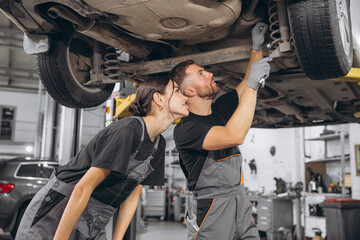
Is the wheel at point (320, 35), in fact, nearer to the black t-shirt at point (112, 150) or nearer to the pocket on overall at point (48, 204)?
the black t-shirt at point (112, 150)

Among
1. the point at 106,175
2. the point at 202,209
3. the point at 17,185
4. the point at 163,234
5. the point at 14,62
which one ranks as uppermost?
the point at 14,62

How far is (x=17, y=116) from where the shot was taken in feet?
51.9

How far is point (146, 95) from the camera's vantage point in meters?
1.56

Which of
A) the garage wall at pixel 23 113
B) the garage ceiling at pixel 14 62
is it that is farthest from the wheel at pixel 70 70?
the garage wall at pixel 23 113

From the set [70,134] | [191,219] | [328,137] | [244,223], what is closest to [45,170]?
[70,134]

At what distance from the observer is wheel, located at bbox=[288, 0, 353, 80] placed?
1.78 m

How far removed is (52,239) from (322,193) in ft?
19.2

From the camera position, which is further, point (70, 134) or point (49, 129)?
point (49, 129)

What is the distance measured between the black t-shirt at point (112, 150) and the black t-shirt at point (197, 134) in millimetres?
368

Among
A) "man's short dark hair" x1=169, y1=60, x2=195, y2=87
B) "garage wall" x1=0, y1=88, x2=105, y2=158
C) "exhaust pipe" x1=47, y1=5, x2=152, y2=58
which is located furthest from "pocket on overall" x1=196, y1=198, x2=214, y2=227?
"garage wall" x1=0, y1=88, x2=105, y2=158

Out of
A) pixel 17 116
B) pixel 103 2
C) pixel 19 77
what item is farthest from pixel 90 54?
pixel 17 116

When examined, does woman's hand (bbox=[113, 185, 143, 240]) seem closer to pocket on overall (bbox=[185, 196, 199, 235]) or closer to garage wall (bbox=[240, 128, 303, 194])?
pocket on overall (bbox=[185, 196, 199, 235])

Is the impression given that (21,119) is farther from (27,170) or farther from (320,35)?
(320,35)

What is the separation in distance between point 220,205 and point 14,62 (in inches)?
535
